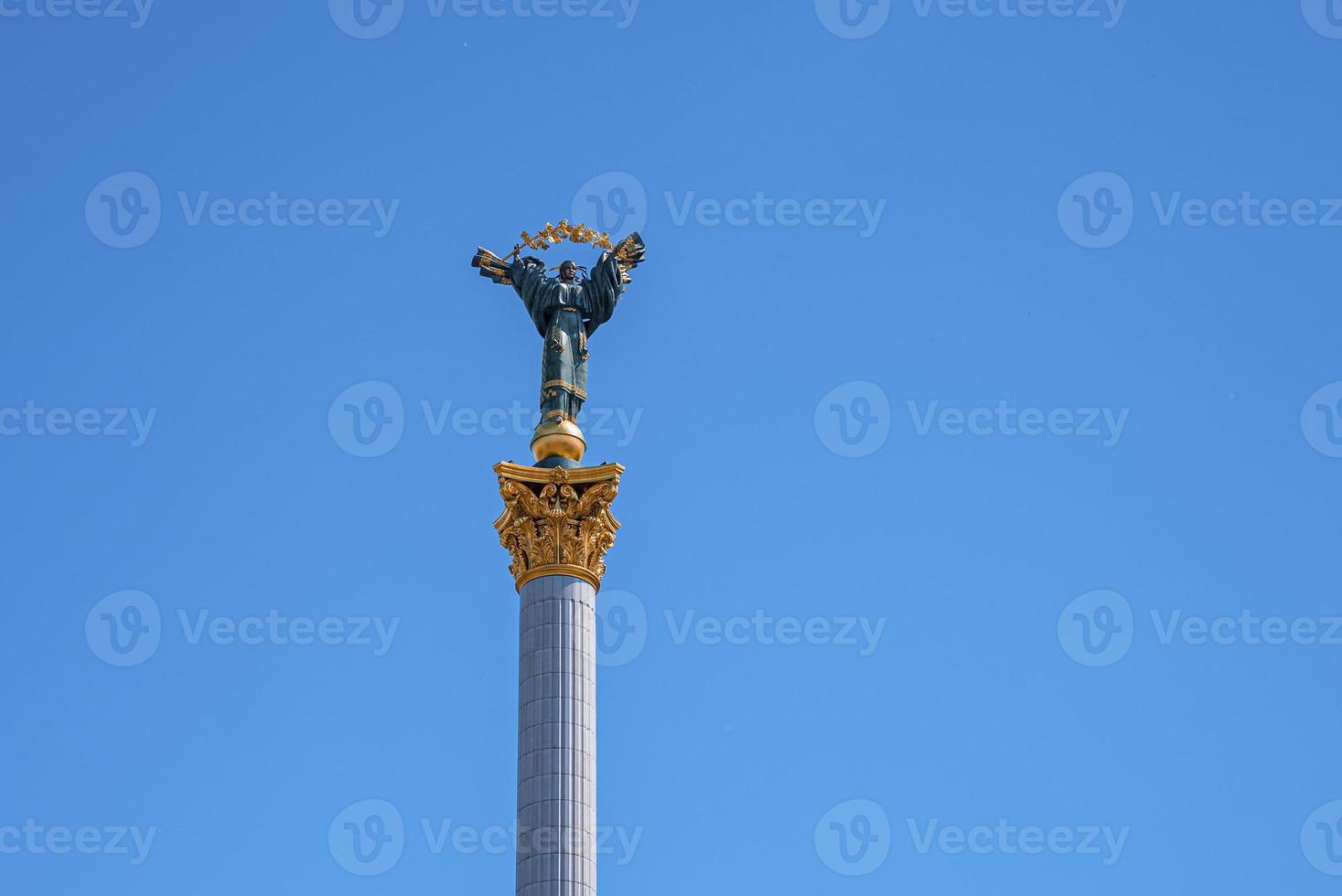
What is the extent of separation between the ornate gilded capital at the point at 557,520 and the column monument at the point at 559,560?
0.02 m

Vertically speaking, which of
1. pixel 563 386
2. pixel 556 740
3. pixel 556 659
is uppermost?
pixel 563 386

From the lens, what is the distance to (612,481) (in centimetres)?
4784

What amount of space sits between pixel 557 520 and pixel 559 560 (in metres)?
0.91

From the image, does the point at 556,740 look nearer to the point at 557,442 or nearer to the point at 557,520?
the point at 557,520

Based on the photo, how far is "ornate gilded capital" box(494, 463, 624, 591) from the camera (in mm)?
46906

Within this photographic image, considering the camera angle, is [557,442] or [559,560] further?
[557,442]

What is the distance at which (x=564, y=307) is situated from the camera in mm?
50125

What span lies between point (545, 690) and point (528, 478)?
5.02 meters

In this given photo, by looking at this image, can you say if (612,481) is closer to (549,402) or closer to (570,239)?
(549,402)

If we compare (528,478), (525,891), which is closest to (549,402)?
(528,478)

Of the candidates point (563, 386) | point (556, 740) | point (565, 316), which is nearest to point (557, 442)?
point (563, 386)

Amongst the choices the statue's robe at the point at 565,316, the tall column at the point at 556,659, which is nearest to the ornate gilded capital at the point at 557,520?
the tall column at the point at 556,659

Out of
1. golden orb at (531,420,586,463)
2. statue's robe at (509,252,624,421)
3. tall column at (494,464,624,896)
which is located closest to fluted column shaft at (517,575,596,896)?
tall column at (494,464,624,896)

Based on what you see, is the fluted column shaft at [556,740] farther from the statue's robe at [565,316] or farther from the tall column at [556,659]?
the statue's robe at [565,316]
